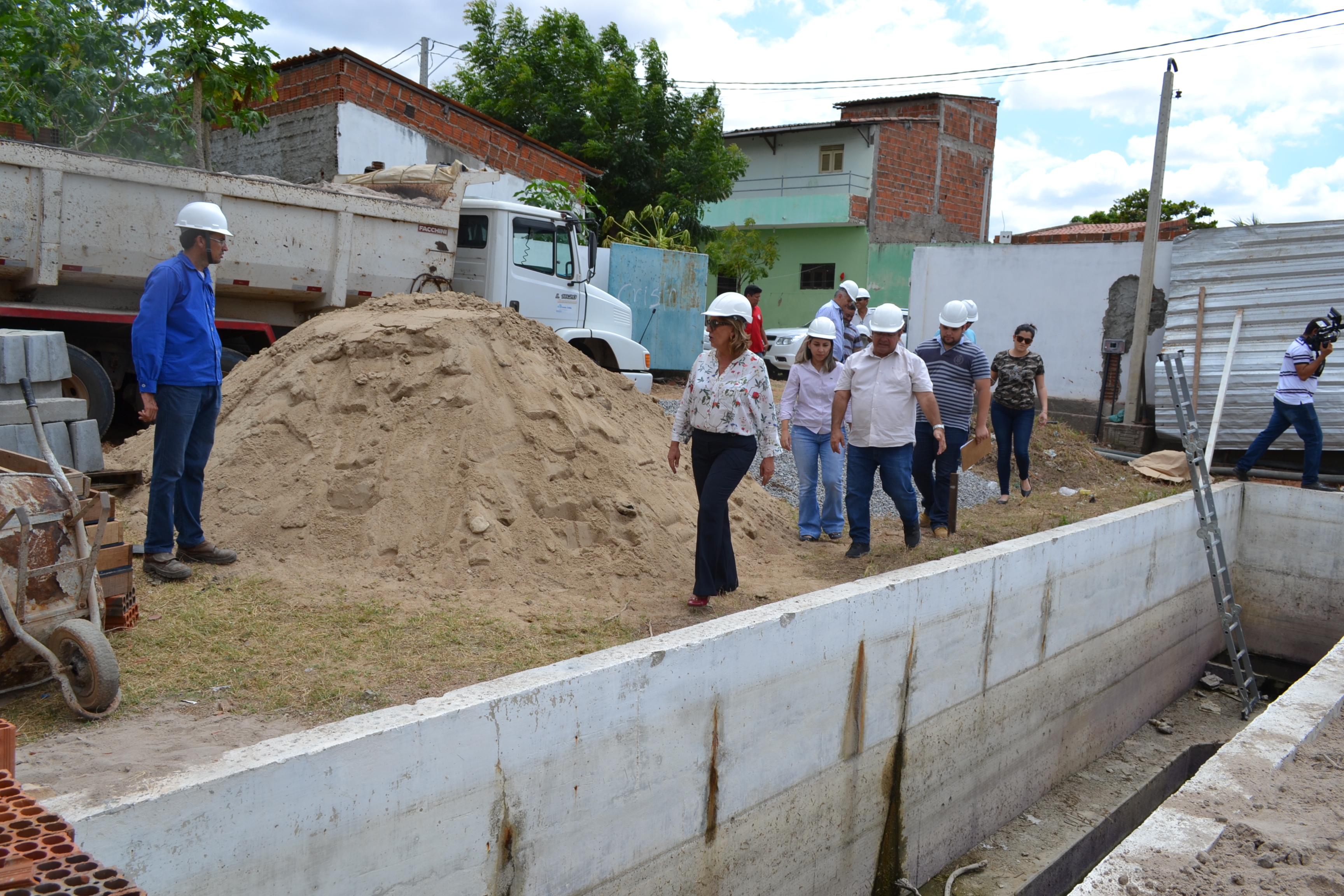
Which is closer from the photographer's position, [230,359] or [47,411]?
[47,411]

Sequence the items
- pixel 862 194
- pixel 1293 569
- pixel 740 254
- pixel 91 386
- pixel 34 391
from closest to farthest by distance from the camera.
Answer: pixel 34 391
pixel 91 386
pixel 1293 569
pixel 740 254
pixel 862 194

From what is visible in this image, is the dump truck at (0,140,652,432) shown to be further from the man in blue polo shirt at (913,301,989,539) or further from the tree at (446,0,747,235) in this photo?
the tree at (446,0,747,235)

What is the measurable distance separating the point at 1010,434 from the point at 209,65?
444 inches

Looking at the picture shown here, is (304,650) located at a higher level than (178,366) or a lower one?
lower

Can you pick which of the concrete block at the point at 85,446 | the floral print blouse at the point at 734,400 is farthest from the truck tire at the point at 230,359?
the floral print blouse at the point at 734,400

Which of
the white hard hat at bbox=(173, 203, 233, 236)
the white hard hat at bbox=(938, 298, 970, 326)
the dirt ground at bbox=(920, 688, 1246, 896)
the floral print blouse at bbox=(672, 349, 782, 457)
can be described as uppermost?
the white hard hat at bbox=(173, 203, 233, 236)

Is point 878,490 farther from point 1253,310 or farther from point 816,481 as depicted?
point 1253,310

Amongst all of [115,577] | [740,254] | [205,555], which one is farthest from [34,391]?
[740,254]

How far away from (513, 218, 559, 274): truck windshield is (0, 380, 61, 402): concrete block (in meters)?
6.27

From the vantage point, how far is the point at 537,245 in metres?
11.8

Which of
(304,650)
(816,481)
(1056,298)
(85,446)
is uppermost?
(1056,298)

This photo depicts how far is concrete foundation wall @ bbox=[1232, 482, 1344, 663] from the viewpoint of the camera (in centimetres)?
903

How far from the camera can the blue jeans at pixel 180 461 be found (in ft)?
16.3

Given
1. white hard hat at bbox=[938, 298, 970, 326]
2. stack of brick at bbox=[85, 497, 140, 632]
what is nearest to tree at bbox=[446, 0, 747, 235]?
white hard hat at bbox=[938, 298, 970, 326]
